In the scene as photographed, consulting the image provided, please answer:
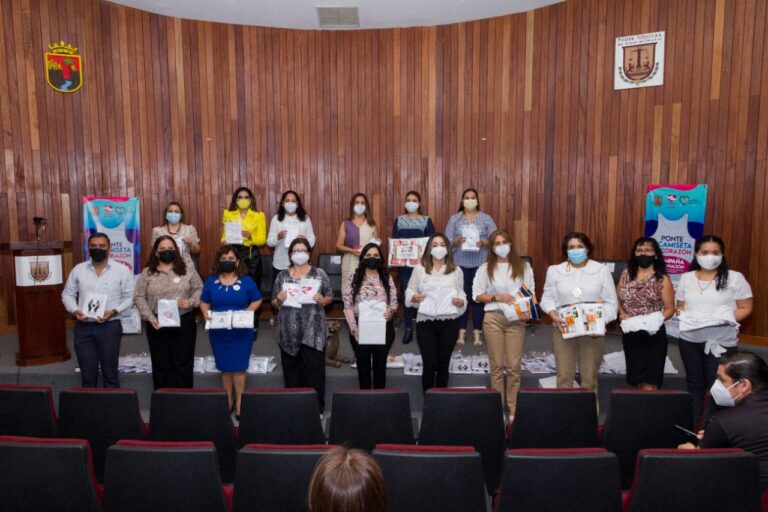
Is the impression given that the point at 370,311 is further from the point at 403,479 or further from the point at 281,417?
the point at 403,479

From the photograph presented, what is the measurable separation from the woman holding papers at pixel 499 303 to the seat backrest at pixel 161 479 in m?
2.70

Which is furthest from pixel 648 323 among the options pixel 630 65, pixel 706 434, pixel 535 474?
pixel 630 65

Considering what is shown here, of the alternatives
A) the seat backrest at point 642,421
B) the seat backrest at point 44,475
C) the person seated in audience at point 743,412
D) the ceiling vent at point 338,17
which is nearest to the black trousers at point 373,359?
the seat backrest at point 642,421

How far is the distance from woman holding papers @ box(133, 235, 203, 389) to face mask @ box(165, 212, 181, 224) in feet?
5.26

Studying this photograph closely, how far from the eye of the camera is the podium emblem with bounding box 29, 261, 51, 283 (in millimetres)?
5293

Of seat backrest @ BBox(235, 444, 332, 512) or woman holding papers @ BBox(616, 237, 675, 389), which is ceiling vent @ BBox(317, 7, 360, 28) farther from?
seat backrest @ BBox(235, 444, 332, 512)

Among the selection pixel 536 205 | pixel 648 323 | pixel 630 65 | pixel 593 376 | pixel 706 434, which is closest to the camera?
pixel 706 434

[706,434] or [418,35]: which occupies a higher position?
[418,35]

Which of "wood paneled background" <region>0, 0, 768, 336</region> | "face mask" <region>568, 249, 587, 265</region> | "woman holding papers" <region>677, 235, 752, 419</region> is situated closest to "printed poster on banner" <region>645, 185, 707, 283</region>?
"wood paneled background" <region>0, 0, 768, 336</region>

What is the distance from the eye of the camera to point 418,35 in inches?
301

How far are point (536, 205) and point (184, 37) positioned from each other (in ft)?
17.3

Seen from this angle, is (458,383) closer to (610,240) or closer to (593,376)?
(593,376)

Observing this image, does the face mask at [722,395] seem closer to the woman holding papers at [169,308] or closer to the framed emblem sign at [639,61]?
the woman holding papers at [169,308]

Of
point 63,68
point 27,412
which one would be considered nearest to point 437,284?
point 27,412
